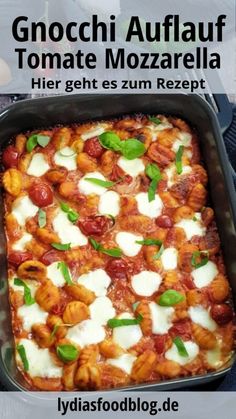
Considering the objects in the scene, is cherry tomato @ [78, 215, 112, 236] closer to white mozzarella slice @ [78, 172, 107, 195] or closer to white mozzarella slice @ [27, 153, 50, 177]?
white mozzarella slice @ [78, 172, 107, 195]

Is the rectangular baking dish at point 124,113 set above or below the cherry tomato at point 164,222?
above

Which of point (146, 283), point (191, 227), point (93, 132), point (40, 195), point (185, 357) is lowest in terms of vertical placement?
point (185, 357)

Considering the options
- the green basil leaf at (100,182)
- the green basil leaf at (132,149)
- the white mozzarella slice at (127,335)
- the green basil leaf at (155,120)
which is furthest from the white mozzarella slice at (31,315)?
the green basil leaf at (155,120)

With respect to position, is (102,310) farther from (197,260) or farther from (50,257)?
(197,260)

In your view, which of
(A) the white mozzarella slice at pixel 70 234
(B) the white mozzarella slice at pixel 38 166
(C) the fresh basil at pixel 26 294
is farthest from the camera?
(B) the white mozzarella slice at pixel 38 166

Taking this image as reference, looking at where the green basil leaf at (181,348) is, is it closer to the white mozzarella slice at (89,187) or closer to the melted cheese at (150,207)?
the melted cheese at (150,207)

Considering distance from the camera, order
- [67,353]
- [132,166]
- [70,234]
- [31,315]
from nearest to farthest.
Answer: [67,353]
[31,315]
[70,234]
[132,166]

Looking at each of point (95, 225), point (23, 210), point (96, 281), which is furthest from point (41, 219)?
point (96, 281)
